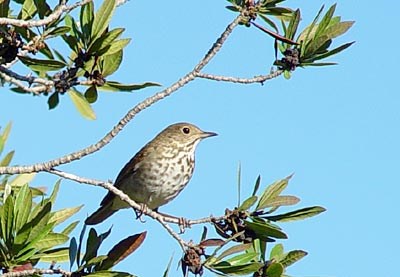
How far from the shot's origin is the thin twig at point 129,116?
3789 millimetres

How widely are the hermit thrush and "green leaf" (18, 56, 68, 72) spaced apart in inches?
119

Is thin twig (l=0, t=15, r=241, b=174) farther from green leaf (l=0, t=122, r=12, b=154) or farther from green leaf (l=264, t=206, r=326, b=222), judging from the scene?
green leaf (l=0, t=122, r=12, b=154)

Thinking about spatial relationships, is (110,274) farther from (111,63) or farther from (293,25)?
(293,25)

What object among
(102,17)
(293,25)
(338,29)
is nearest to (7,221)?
(102,17)

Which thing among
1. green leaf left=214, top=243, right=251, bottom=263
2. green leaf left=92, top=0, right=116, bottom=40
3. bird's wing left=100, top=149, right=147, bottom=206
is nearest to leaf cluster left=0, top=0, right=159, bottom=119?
green leaf left=92, top=0, right=116, bottom=40

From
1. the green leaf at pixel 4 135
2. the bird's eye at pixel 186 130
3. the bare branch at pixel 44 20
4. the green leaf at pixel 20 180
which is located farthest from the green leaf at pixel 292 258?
the bird's eye at pixel 186 130

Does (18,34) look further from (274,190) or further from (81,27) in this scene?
(274,190)

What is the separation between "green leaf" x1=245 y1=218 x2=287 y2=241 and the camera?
3686mm

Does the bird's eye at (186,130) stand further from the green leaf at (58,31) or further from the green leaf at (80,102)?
the green leaf at (58,31)

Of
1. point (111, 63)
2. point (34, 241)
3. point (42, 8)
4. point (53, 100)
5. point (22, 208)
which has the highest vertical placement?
point (42, 8)

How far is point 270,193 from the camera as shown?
3.80 metres

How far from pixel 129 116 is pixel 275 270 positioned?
0.91m

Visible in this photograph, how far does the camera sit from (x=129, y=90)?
4078mm

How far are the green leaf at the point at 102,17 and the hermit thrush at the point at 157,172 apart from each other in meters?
3.17
